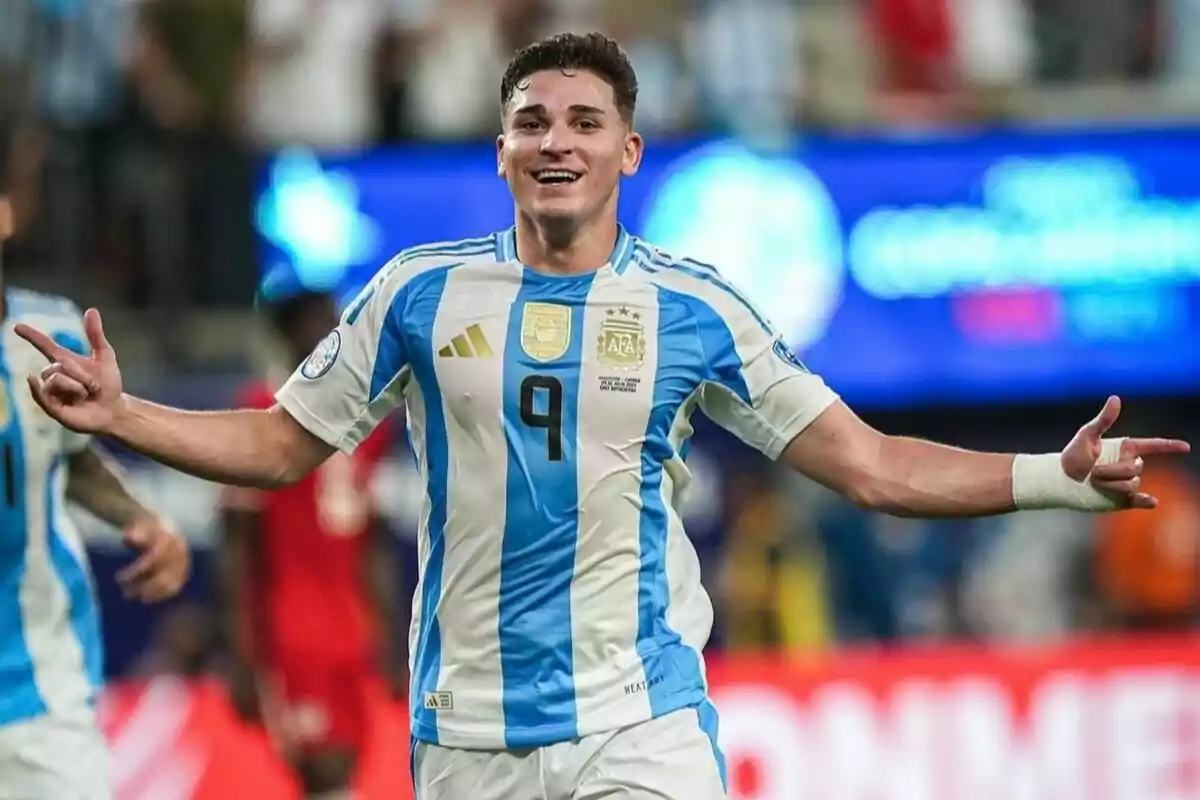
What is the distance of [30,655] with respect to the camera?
591 centimetres

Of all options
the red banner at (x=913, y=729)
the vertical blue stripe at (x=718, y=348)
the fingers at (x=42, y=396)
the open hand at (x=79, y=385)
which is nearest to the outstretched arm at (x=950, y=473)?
the vertical blue stripe at (x=718, y=348)

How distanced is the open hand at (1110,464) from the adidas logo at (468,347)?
1283mm

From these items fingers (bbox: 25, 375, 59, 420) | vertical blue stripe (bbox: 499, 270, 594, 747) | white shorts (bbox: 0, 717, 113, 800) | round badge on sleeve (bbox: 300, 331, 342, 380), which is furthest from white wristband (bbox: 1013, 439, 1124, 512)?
white shorts (bbox: 0, 717, 113, 800)

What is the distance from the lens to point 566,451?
5.09m

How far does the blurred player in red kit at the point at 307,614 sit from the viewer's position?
27.6 feet

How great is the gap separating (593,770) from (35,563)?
5.82ft

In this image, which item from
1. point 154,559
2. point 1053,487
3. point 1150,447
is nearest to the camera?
point 1150,447

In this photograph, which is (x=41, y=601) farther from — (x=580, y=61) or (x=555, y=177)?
(x=580, y=61)

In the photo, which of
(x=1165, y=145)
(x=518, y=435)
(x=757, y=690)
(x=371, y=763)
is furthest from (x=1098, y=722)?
(x=518, y=435)

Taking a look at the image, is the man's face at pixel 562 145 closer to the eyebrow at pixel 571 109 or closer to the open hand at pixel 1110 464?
the eyebrow at pixel 571 109

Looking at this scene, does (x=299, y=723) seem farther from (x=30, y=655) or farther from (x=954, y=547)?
(x=954, y=547)

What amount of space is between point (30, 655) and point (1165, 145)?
999 cm

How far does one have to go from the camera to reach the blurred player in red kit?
27.6ft

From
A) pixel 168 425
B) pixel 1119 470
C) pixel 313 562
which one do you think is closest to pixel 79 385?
pixel 168 425
